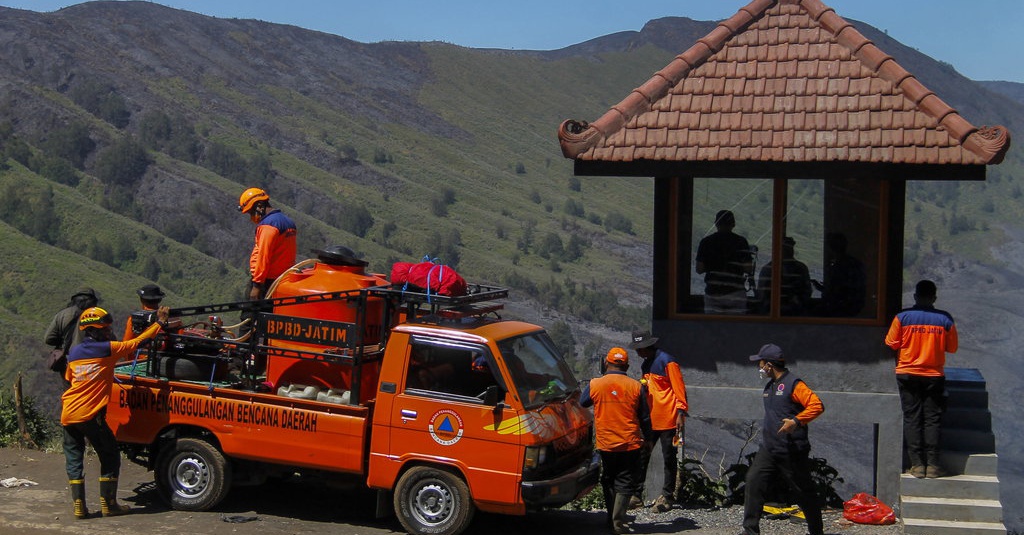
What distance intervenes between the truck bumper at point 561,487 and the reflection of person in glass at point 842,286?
3368 millimetres

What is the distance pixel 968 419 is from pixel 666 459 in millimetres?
3420

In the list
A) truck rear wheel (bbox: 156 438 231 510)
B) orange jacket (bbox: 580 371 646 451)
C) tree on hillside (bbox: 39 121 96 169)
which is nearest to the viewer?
orange jacket (bbox: 580 371 646 451)

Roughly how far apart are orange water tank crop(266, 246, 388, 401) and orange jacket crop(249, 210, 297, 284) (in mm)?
468

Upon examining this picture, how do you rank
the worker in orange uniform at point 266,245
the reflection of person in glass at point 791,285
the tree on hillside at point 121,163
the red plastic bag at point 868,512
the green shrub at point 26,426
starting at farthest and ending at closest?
the tree on hillside at point 121,163 < the green shrub at point 26,426 < the reflection of person in glass at point 791,285 < the red plastic bag at point 868,512 < the worker in orange uniform at point 266,245

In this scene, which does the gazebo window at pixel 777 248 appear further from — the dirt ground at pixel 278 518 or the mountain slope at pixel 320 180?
the mountain slope at pixel 320 180

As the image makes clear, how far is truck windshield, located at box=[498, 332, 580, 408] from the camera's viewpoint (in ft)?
31.9

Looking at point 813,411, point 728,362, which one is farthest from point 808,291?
point 813,411

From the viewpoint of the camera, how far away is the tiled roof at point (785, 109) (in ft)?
38.2

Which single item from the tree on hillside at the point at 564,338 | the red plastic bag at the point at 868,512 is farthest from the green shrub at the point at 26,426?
the tree on hillside at the point at 564,338

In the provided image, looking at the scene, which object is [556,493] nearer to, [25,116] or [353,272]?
[353,272]

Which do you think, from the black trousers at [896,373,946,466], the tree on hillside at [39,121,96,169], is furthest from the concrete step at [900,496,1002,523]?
the tree on hillside at [39,121,96,169]

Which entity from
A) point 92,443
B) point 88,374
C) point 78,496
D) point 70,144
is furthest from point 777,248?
point 70,144

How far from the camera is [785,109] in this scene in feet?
39.9

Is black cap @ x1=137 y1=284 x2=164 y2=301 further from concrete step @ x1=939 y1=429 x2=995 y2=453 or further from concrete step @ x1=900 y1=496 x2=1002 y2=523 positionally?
concrete step @ x1=939 y1=429 x2=995 y2=453
